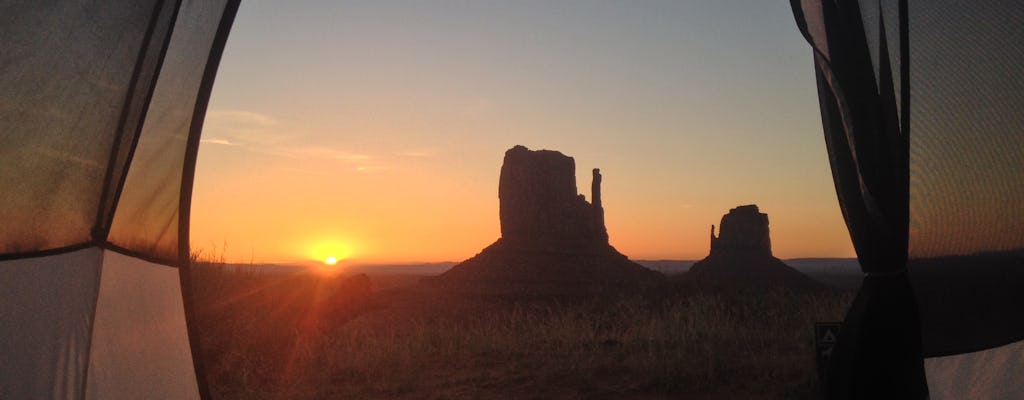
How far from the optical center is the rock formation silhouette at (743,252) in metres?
59.5

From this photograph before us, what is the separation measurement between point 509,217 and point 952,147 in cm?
5200

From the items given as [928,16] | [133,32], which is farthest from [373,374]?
[928,16]

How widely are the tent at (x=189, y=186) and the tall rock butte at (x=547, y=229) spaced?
4427 centimetres

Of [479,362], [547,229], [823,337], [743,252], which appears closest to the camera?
[823,337]

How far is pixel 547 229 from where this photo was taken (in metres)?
54.1

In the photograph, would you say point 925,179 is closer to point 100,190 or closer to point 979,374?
point 979,374

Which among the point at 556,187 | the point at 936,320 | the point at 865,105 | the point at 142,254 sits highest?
the point at 556,187

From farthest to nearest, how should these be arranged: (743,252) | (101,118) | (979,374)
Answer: (743,252)
(101,118)
(979,374)

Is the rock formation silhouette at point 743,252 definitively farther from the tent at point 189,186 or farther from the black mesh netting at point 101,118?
the black mesh netting at point 101,118

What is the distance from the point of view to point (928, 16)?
9.42ft

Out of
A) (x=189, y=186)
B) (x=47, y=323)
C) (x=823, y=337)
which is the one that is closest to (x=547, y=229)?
(x=823, y=337)

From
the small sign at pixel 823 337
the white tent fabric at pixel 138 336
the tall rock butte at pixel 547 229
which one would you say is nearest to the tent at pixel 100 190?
the white tent fabric at pixel 138 336

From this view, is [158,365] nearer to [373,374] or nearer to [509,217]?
[373,374]

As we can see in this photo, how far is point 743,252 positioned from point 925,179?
203 feet
